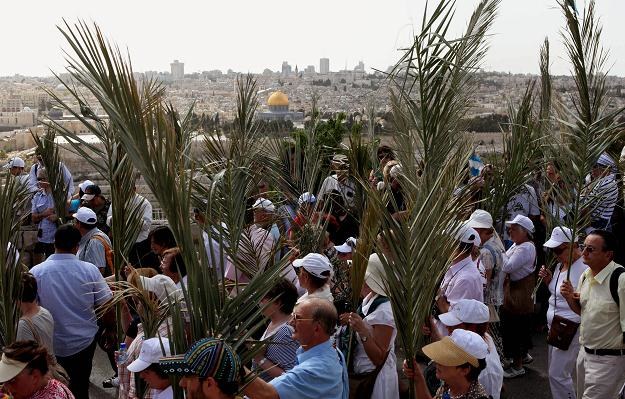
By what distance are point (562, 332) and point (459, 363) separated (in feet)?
7.84

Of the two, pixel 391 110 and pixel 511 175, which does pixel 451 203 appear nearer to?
pixel 391 110

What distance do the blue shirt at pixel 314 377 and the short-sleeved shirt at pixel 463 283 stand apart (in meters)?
1.82

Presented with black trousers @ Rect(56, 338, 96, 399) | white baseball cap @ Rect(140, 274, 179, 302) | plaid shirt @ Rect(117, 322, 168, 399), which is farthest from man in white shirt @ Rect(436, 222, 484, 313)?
black trousers @ Rect(56, 338, 96, 399)

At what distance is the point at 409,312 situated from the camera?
12.3 feet

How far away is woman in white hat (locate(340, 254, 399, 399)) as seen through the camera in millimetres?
4633

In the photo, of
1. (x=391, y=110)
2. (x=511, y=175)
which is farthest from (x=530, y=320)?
(x=391, y=110)

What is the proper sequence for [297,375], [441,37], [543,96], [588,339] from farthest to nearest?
[543,96] → [588,339] → [441,37] → [297,375]

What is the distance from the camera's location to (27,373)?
3988mm

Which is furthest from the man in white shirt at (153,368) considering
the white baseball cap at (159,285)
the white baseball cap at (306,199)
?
the white baseball cap at (306,199)

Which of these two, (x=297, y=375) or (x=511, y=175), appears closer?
(x=297, y=375)

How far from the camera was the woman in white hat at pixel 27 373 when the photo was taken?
13.0ft

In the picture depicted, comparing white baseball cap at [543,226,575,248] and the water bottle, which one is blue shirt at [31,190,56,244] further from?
white baseball cap at [543,226,575,248]

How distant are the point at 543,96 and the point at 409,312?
5.74 meters

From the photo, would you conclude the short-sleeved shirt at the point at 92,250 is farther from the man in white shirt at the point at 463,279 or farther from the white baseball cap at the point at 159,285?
the man in white shirt at the point at 463,279
